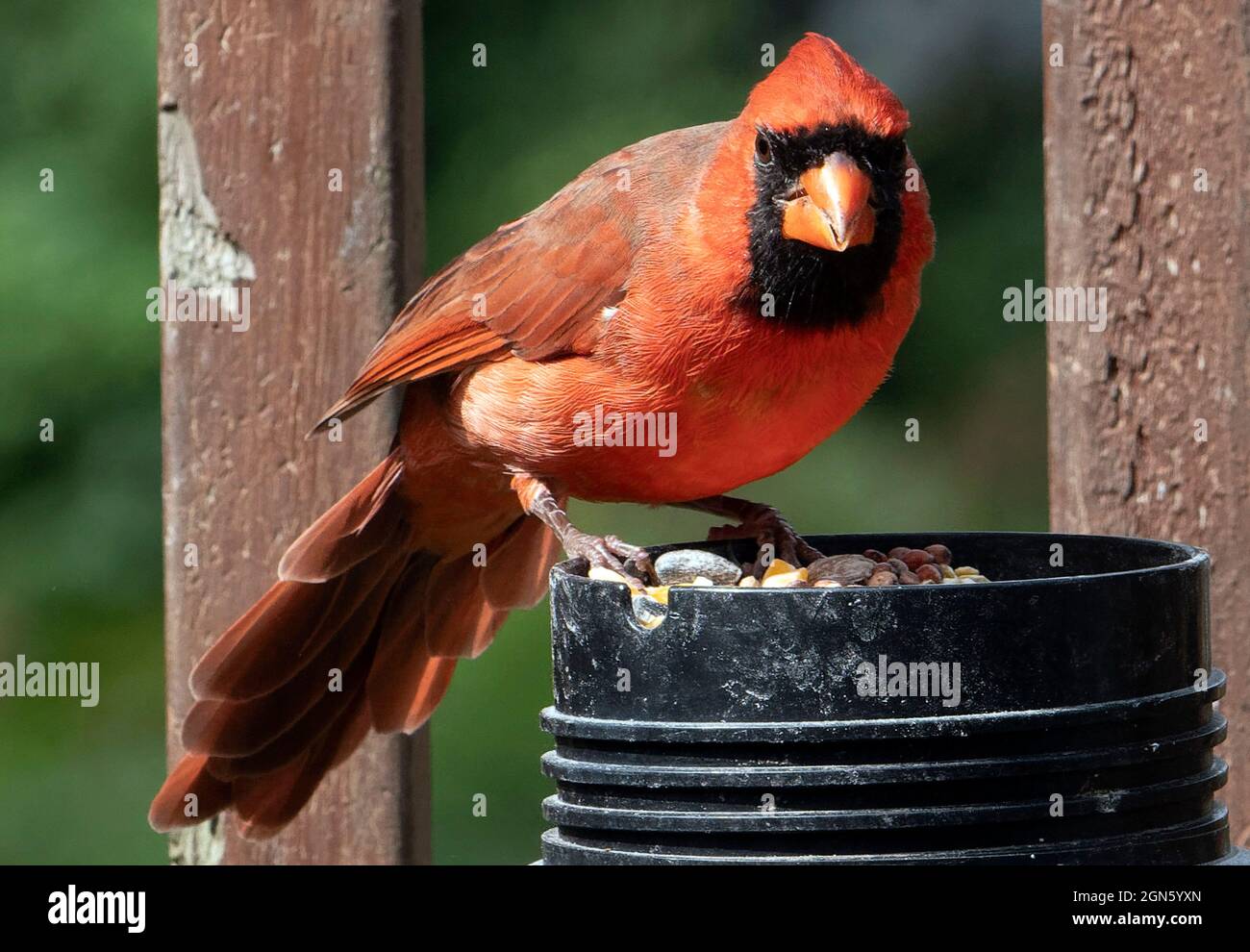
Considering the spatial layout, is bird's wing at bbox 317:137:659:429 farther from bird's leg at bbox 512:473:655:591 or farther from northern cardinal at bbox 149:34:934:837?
bird's leg at bbox 512:473:655:591

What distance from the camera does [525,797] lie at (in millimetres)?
5027

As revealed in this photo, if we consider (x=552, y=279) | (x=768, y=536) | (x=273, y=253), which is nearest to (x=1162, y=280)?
(x=768, y=536)

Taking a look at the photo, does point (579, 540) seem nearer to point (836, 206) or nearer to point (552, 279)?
point (552, 279)

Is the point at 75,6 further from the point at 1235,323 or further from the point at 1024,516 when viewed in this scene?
the point at 1235,323

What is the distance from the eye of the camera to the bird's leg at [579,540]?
8.82 ft

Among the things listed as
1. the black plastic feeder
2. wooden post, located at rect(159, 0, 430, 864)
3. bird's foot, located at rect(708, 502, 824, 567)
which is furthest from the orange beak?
the black plastic feeder

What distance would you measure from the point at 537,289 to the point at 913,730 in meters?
1.55

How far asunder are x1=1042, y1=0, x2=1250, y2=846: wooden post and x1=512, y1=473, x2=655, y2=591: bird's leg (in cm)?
68

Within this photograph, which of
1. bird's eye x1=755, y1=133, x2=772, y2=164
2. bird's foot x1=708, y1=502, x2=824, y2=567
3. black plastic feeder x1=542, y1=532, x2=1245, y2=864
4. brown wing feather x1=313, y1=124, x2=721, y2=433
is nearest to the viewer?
black plastic feeder x1=542, y1=532, x2=1245, y2=864

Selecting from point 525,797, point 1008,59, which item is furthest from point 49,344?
point 1008,59

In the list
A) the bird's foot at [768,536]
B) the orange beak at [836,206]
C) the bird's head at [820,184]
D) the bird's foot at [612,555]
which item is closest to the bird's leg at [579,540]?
the bird's foot at [612,555]

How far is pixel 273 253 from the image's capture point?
286 centimetres

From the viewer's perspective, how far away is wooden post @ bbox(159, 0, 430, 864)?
2.84 m

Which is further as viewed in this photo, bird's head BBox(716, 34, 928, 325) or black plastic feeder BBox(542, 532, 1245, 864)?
bird's head BBox(716, 34, 928, 325)
